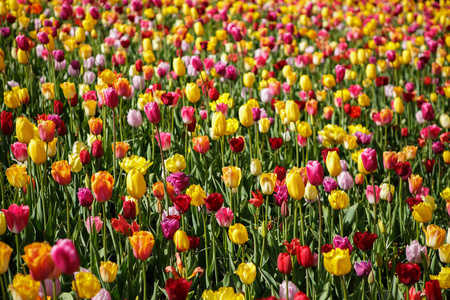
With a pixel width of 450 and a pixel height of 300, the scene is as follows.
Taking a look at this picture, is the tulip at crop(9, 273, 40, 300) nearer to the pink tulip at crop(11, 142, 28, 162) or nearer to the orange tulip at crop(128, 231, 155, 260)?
the orange tulip at crop(128, 231, 155, 260)

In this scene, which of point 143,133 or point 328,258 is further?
point 143,133

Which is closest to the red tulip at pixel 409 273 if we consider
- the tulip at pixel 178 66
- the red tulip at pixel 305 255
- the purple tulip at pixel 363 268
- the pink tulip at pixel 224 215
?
the purple tulip at pixel 363 268

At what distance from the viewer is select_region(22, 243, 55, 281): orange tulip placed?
1258mm

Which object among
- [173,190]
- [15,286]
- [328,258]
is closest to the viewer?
[15,286]

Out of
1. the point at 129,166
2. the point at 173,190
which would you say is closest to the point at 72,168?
the point at 129,166

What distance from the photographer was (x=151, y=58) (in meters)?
4.10

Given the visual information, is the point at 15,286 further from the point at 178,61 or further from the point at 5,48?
the point at 5,48

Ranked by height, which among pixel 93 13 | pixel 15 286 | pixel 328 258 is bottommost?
pixel 328 258

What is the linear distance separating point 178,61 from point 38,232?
1.72 m

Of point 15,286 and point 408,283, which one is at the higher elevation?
point 15,286

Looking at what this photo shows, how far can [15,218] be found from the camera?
1.67m

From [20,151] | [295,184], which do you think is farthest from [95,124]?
[295,184]

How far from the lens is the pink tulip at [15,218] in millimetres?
1656

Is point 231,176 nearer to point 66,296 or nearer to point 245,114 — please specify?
point 245,114
